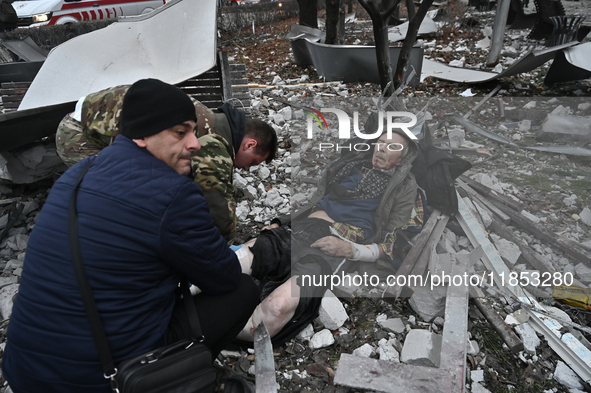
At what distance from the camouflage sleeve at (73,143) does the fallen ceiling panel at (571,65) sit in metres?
6.04

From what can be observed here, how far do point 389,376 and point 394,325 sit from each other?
47cm

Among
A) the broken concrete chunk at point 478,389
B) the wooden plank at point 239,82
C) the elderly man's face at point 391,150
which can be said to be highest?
the elderly man's face at point 391,150

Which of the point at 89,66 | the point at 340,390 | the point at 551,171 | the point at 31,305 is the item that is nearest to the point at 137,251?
the point at 31,305

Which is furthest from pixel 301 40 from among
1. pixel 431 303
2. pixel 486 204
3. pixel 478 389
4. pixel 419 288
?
pixel 478 389

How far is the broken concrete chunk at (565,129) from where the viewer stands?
14.6 feet

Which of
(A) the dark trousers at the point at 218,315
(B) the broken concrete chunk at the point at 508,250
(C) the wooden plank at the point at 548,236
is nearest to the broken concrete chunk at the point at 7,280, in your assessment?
(A) the dark trousers at the point at 218,315

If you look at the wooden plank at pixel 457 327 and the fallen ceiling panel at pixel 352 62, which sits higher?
the fallen ceiling panel at pixel 352 62

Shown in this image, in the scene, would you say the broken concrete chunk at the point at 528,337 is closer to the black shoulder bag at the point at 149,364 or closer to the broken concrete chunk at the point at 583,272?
the broken concrete chunk at the point at 583,272

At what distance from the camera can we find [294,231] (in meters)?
2.84

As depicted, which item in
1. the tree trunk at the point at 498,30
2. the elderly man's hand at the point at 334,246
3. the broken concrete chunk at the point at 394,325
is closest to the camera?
the broken concrete chunk at the point at 394,325

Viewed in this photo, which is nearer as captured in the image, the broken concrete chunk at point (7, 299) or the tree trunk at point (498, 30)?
the broken concrete chunk at point (7, 299)

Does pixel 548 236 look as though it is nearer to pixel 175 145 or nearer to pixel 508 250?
pixel 508 250

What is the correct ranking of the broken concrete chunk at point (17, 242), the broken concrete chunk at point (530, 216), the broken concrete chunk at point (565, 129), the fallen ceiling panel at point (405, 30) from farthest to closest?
the fallen ceiling panel at point (405, 30) → the broken concrete chunk at point (565, 129) → the broken concrete chunk at point (17, 242) → the broken concrete chunk at point (530, 216)

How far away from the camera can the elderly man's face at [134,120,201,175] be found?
1.68m
